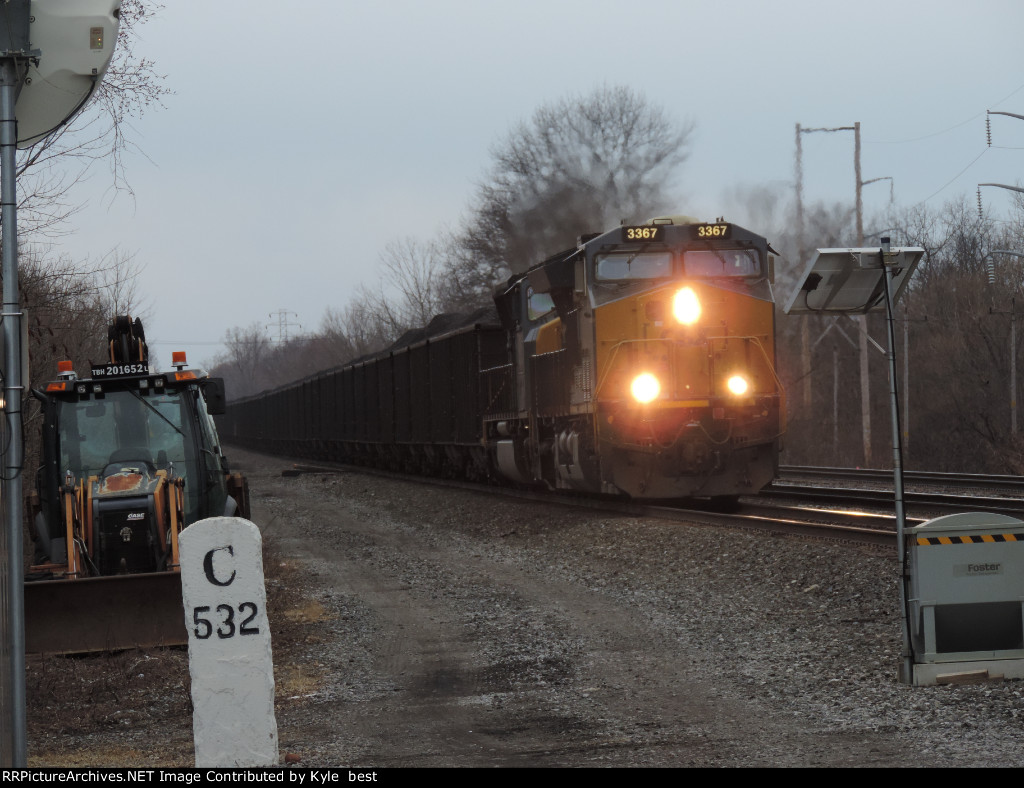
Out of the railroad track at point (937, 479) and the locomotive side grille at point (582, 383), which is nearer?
the locomotive side grille at point (582, 383)

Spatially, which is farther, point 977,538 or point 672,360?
point 672,360

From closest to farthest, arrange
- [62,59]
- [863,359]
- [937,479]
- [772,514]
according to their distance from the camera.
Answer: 1. [62,59]
2. [772,514]
3. [937,479]
4. [863,359]

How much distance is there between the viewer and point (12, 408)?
15.7 feet

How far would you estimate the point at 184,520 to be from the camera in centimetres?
1026

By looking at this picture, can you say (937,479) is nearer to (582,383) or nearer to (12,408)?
(582,383)

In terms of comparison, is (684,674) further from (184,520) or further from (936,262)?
(936,262)

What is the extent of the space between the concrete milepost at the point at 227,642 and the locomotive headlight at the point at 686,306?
1114cm

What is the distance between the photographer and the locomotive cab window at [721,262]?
53.1ft

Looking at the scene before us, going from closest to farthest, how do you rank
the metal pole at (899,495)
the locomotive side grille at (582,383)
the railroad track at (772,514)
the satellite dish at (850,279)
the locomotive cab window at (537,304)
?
the metal pole at (899,495) < the satellite dish at (850,279) < the railroad track at (772,514) < the locomotive side grille at (582,383) < the locomotive cab window at (537,304)

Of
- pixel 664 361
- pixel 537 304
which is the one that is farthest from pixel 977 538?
pixel 537 304

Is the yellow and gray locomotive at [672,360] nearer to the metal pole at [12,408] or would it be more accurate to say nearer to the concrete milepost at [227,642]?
the concrete milepost at [227,642]

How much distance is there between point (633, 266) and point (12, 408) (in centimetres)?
1217

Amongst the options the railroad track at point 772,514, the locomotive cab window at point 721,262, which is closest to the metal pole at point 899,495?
the railroad track at point 772,514
